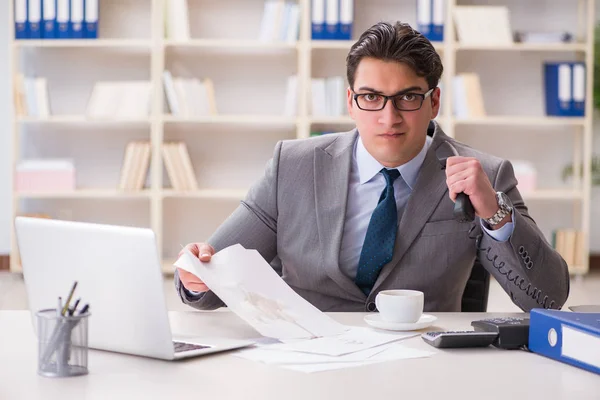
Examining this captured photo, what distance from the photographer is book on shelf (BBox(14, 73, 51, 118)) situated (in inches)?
202

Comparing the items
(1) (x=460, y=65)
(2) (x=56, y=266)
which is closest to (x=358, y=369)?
(2) (x=56, y=266)

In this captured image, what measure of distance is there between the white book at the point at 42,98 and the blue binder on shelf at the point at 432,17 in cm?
223

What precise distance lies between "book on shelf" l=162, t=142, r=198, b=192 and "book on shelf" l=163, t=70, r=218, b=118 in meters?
0.20

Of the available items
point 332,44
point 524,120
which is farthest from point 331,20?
point 524,120

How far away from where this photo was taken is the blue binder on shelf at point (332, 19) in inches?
200

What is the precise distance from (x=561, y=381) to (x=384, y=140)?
29.4 inches

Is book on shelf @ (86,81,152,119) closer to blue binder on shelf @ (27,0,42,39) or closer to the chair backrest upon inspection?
blue binder on shelf @ (27,0,42,39)

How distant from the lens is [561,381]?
1216 millimetres

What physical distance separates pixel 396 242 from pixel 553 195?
11.8ft

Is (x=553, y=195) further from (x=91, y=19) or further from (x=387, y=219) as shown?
(x=387, y=219)

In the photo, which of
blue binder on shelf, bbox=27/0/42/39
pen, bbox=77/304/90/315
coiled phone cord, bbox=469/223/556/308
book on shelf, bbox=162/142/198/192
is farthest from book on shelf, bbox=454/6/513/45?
pen, bbox=77/304/90/315

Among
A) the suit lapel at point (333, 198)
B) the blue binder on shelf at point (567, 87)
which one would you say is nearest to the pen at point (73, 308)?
the suit lapel at point (333, 198)

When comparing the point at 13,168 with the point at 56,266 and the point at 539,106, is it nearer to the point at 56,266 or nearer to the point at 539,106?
the point at 539,106

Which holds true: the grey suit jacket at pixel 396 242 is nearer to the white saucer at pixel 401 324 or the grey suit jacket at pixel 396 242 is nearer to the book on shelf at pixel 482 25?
the white saucer at pixel 401 324
